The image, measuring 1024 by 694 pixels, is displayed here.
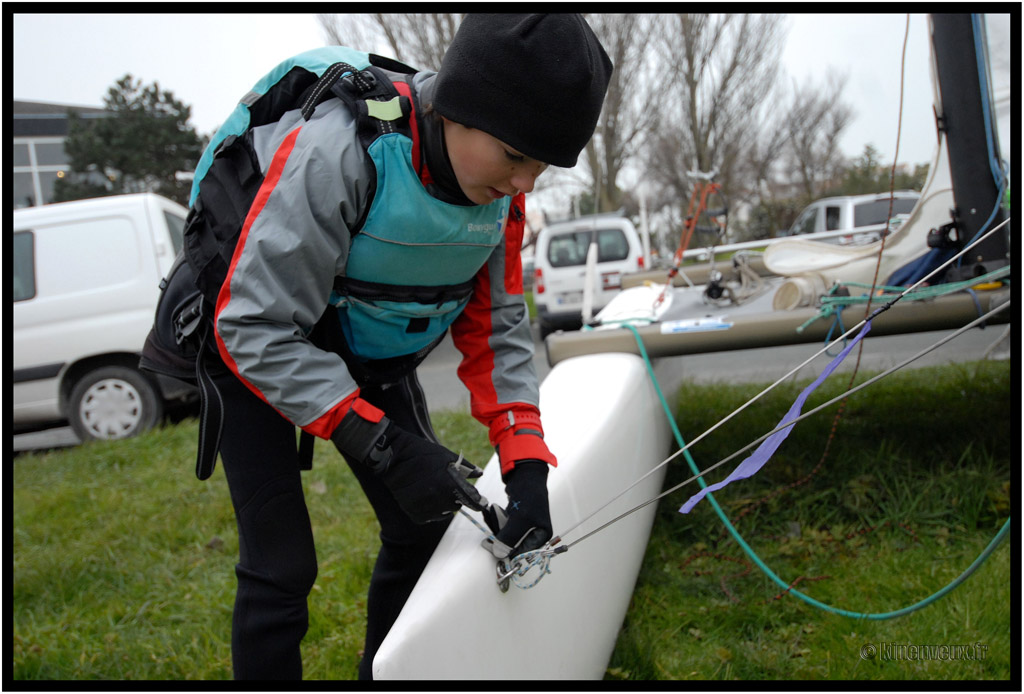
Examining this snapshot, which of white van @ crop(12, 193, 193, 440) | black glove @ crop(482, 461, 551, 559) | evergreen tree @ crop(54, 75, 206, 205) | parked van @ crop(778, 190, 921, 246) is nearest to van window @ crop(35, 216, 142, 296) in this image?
white van @ crop(12, 193, 193, 440)

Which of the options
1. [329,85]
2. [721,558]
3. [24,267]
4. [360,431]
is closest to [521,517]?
[360,431]

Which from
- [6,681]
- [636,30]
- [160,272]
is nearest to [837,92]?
[636,30]

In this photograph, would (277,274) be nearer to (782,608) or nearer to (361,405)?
(361,405)

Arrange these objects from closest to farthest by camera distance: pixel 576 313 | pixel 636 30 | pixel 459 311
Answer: pixel 459 311, pixel 576 313, pixel 636 30

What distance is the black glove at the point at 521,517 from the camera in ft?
4.69

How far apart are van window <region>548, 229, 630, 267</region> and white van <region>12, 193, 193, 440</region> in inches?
184

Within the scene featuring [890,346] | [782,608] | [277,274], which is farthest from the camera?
[890,346]

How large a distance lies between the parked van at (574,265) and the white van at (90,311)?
4533 mm

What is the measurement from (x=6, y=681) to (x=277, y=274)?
1375 millimetres

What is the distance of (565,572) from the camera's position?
1.63 metres

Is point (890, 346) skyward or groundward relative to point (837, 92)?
groundward

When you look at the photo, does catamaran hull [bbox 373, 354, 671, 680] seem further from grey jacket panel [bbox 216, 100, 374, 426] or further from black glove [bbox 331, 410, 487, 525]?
grey jacket panel [bbox 216, 100, 374, 426]

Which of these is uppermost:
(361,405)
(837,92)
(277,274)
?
(837,92)

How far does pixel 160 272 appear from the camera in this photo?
16.2 ft
